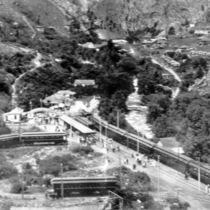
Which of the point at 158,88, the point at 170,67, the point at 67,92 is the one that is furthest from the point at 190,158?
the point at 170,67

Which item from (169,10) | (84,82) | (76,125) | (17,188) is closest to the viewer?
(17,188)

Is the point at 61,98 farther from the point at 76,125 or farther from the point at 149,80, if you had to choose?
the point at 76,125

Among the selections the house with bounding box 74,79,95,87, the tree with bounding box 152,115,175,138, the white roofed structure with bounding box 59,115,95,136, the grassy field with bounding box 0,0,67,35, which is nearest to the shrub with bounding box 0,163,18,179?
the white roofed structure with bounding box 59,115,95,136

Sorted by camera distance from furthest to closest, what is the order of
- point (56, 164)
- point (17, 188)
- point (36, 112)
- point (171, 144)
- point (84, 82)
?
point (84, 82) < point (36, 112) < point (171, 144) < point (56, 164) < point (17, 188)

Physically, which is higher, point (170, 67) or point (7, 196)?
point (170, 67)

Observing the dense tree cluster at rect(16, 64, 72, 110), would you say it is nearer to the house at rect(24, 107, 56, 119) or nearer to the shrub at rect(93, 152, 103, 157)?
the house at rect(24, 107, 56, 119)

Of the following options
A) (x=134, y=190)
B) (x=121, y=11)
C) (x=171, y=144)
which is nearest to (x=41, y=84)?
(x=171, y=144)

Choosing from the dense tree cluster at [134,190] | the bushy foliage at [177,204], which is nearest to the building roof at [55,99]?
the dense tree cluster at [134,190]

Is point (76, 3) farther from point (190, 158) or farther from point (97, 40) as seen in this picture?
point (190, 158)

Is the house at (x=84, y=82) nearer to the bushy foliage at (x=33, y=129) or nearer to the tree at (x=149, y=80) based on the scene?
the tree at (x=149, y=80)
